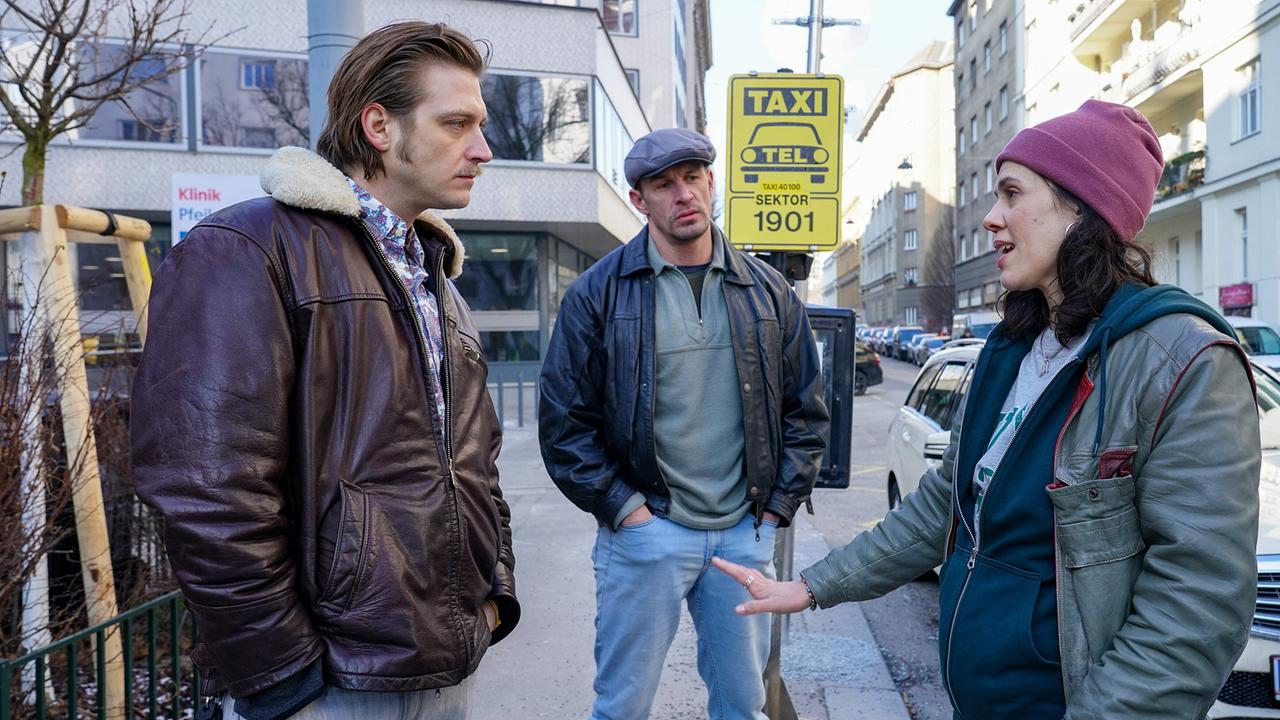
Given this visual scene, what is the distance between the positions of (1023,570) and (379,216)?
56.7 inches

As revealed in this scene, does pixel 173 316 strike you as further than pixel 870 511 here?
No

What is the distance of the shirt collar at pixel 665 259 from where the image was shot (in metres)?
3.16

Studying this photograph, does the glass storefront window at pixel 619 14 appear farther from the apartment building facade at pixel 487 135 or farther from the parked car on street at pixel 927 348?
the parked car on street at pixel 927 348

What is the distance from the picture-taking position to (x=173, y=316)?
1609 millimetres

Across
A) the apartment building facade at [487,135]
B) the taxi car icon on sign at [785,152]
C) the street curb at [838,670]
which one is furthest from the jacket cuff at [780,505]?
the apartment building facade at [487,135]

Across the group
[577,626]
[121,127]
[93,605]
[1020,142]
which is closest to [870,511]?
[577,626]

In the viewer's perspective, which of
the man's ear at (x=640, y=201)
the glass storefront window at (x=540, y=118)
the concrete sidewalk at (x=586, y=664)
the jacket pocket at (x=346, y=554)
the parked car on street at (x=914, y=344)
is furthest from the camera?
the parked car on street at (x=914, y=344)

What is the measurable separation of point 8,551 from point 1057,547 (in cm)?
330

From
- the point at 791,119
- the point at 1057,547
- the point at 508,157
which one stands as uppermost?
the point at 508,157

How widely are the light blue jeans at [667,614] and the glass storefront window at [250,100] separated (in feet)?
58.9

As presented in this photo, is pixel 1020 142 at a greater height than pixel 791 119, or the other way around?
pixel 791 119

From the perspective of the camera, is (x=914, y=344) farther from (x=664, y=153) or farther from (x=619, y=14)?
(x=664, y=153)

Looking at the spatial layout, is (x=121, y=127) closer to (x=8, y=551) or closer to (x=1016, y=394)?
(x=8, y=551)

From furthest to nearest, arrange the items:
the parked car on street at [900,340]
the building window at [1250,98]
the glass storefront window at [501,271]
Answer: the parked car on street at [900,340]
the building window at [1250,98]
the glass storefront window at [501,271]
